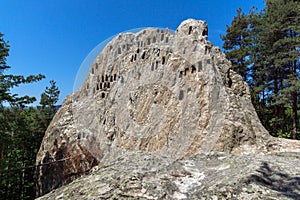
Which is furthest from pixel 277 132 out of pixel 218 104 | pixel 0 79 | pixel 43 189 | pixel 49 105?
pixel 49 105

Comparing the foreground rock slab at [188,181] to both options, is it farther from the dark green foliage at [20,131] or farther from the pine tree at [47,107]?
the pine tree at [47,107]

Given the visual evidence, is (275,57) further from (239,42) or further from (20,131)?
(20,131)

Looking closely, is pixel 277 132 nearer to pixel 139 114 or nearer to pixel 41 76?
pixel 139 114

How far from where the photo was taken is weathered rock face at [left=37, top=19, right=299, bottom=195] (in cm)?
598

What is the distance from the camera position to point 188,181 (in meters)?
2.15

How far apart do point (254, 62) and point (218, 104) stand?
911cm

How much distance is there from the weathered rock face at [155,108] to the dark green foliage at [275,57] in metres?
5.78

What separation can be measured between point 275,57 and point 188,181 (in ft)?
38.1

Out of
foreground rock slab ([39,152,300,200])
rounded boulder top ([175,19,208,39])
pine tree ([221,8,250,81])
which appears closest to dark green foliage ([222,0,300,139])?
pine tree ([221,8,250,81])

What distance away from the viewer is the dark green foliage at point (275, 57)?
433 inches

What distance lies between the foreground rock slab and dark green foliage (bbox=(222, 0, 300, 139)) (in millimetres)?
9441

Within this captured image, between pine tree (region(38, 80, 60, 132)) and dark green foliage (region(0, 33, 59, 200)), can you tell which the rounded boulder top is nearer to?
dark green foliage (region(0, 33, 59, 200))

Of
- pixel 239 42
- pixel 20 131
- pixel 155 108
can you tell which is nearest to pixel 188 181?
pixel 155 108

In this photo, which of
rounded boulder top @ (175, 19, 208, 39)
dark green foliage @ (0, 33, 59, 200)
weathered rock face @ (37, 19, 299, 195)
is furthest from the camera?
dark green foliage @ (0, 33, 59, 200)
